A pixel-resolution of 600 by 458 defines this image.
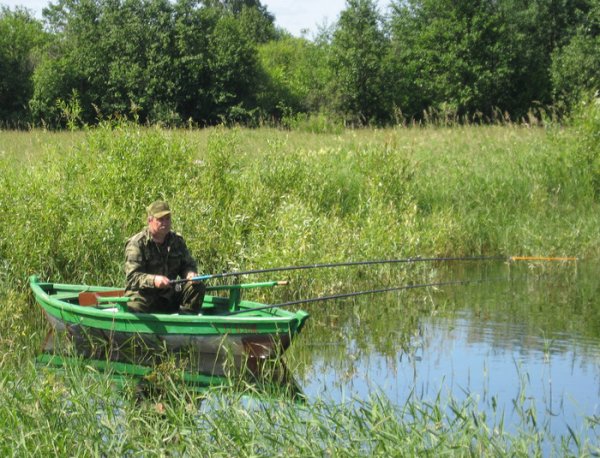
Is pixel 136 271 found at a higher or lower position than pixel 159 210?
lower

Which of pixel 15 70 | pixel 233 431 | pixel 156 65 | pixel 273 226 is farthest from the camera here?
pixel 15 70

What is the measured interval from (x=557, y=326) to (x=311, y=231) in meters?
2.74

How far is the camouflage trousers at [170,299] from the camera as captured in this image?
838cm

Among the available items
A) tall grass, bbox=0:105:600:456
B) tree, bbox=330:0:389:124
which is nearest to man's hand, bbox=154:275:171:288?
tall grass, bbox=0:105:600:456

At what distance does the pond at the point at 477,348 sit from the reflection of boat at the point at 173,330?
458 millimetres

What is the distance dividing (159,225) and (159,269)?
499 millimetres

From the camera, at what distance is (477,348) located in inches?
340

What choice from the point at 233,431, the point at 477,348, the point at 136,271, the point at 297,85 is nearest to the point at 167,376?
the point at 136,271

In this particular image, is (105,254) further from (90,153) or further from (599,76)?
(599,76)

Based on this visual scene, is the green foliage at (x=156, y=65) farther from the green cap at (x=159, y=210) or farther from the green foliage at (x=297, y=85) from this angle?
the green cap at (x=159, y=210)

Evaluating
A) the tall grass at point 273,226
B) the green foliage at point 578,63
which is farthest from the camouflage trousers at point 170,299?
the green foliage at point 578,63

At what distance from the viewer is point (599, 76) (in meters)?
35.1

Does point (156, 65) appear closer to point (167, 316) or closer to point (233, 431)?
point (167, 316)

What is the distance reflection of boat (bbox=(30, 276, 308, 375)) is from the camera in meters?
7.76
